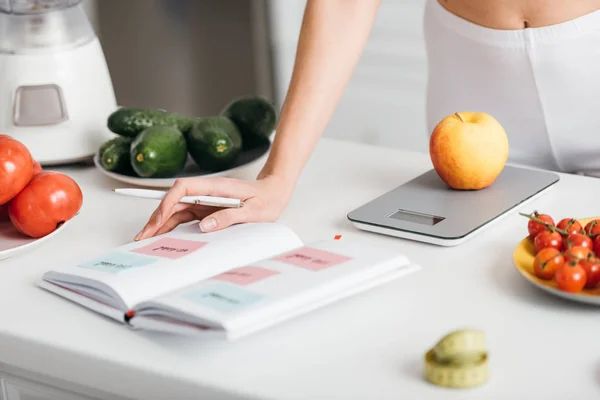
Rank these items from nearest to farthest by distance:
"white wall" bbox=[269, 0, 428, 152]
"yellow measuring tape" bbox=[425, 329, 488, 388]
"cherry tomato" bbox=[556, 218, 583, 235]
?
1. "yellow measuring tape" bbox=[425, 329, 488, 388]
2. "cherry tomato" bbox=[556, 218, 583, 235]
3. "white wall" bbox=[269, 0, 428, 152]

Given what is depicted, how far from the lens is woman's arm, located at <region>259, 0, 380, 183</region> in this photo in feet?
4.44

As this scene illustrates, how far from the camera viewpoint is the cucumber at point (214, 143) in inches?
54.8

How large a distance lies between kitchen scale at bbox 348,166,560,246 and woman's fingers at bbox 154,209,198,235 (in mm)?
219

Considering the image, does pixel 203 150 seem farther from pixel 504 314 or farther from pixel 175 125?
pixel 504 314

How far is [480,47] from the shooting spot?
4.96ft

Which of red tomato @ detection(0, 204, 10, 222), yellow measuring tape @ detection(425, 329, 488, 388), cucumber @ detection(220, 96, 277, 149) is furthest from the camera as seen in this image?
cucumber @ detection(220, 96, 277, 149)

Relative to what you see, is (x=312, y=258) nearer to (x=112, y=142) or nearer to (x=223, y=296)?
(x=223, y=296)

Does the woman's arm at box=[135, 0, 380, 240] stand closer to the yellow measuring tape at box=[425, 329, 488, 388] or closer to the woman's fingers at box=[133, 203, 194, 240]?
Result: the woman's fingers at box=[133, 203, 194, 240]

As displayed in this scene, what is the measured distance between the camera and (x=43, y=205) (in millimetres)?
1169

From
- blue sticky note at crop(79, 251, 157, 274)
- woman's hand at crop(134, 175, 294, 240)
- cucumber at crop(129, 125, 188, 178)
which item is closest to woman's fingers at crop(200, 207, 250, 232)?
woman's hand at crop(134, 175, 294, 240)

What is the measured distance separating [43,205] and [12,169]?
0.20ft

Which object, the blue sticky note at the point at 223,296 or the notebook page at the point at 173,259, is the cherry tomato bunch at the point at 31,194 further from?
the blue sticky note at the point at 223,296

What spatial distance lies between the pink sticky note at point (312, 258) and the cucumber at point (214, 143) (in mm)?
412

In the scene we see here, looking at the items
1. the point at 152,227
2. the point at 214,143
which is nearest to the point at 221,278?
the point at 152,227
